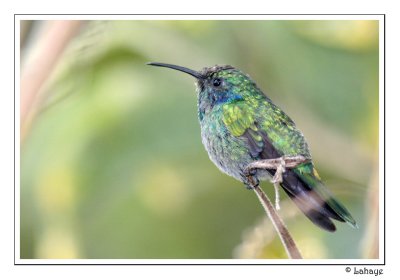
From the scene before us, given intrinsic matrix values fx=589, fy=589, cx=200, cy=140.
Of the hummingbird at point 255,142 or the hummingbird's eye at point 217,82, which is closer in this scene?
the hummingbird at point 255,142

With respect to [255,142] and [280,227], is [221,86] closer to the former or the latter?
[255,142]

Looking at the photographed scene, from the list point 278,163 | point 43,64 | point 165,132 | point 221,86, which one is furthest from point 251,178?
point 43,64

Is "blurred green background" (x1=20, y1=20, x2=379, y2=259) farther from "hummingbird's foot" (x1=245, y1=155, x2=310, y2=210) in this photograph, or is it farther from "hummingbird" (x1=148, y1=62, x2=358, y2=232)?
"hummingbird's foot" (x1=245, y1=155, x2=310, y2=210)

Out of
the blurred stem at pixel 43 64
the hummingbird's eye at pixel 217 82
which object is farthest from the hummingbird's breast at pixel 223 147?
the blurred stem at pixel 43 64

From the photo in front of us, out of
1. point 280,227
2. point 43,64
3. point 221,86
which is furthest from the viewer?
point 221,86

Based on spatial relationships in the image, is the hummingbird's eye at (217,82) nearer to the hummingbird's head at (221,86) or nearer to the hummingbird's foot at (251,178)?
the hummingbird's head at (221,86)

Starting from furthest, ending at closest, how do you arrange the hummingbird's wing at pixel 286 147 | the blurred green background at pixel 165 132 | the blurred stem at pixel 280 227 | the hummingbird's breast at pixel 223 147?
the blurred green background at pixel 165 132
the hummingbird's breast at pixel 223 147
the hummingbird's wing at pixel 286 147
the blurred stem at pixel 280 227
